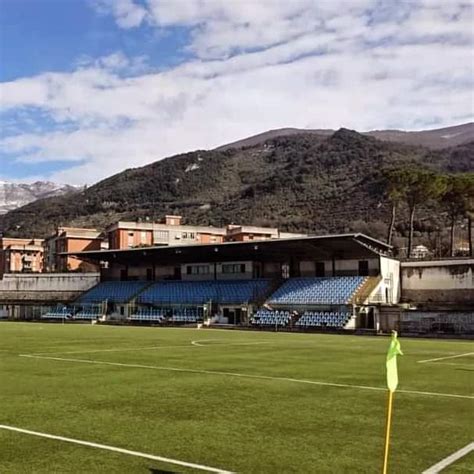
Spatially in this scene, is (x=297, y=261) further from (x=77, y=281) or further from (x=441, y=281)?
(x=77, y=281)

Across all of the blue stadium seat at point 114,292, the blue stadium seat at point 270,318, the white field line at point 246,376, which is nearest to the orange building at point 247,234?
the blue stadium seat at point 114,292

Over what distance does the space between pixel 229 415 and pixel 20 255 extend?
15049 cm

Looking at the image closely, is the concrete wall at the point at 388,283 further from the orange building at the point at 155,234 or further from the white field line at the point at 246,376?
the orange building at the point at 155,234

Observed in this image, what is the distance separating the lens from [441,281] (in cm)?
5731

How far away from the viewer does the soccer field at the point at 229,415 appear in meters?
8.23

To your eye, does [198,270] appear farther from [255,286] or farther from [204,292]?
[255,286]

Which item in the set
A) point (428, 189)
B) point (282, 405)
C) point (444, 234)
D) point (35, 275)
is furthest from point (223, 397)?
point (444, 234)

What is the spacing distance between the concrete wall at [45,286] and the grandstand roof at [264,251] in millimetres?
4609

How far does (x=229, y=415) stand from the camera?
1138cm

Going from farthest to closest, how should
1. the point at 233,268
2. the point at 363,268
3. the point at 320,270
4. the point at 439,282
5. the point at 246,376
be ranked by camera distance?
the point at 233,268 < the point at 320,270 < the point at 363,268 < the point at 439,282 < the point at 246,376

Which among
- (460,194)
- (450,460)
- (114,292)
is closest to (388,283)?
(460,194)

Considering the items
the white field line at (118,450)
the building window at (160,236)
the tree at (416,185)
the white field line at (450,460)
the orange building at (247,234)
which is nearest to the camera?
the white field line at (118,450)

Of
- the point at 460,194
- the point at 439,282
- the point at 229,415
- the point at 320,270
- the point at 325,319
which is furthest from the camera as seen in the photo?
the point at 460,194

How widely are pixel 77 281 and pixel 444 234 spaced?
66.5m
